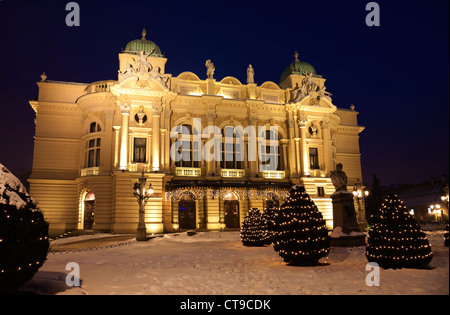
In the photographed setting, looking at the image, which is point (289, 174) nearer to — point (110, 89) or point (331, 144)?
point (331, 144)

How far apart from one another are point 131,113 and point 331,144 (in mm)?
21853

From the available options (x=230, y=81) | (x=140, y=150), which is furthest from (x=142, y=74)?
(x=230, y=81)

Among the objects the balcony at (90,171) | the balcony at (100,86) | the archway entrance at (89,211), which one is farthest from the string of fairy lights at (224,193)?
the balcony at (100,86)

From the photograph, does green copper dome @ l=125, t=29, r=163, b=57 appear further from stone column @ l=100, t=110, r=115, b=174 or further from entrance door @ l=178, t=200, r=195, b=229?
entrance door @ l=178, t=200, r=195, b=229

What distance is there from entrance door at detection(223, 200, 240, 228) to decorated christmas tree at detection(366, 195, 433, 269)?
23252mm

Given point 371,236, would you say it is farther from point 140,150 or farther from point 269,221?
point 140,150

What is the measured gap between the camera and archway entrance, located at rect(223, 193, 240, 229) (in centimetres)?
3238

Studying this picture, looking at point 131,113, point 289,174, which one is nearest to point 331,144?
point 289,174

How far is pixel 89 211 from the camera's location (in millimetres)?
30141

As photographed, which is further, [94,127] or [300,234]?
[94,127]

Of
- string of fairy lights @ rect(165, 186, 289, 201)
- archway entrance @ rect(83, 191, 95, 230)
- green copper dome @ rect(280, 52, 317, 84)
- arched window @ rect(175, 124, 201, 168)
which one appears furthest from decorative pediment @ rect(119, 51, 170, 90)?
green copper dome @ rect(280, 52, 317, 84)

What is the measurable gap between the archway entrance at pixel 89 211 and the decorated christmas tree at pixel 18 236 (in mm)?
24523

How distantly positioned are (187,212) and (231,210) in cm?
441

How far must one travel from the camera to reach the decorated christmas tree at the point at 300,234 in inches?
405
